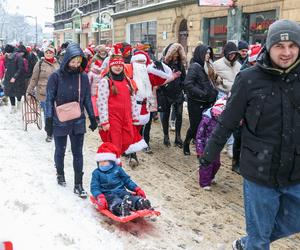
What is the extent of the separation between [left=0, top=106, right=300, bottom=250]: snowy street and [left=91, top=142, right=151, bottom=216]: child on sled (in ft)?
0.70

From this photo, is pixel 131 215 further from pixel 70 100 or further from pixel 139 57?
pixel 139 57

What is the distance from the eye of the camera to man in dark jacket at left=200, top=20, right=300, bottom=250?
3.09 m

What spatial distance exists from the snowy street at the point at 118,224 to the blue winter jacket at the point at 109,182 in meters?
0.30

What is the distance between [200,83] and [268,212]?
4.33 m

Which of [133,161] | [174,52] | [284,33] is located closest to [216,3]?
[174,52]

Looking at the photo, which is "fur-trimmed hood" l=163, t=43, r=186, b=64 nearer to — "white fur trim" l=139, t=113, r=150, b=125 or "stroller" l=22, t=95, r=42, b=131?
"white fur trim" l=139, t=113, r=150, b=125

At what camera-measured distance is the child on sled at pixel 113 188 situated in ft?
15.6

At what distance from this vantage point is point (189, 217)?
5.16m

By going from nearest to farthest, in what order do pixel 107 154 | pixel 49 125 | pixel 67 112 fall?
pixel 107 154 < pixel 67 112 < pixel 49 125

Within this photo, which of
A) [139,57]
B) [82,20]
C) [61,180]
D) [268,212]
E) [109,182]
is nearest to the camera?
[268,212]

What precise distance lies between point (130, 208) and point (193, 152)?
3.70 metres

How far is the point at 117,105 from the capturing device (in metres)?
6.41

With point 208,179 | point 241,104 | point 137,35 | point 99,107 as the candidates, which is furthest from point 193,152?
point 137,35

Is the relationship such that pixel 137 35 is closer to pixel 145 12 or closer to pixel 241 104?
pixel 145 12
